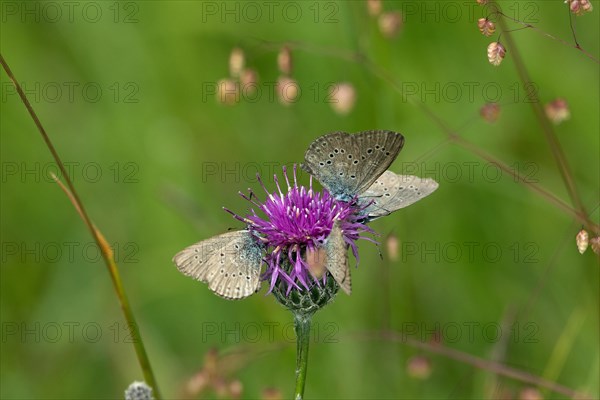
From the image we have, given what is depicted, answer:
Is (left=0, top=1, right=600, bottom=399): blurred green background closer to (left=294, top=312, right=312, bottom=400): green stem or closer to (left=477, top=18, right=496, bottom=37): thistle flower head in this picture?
(left=477, top=18, right=496, bottom=37): thistle flower head

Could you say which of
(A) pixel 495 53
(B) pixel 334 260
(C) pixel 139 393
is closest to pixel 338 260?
Answer: (B) pixel 334 260

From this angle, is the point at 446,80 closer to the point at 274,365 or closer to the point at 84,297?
the point at 274,365

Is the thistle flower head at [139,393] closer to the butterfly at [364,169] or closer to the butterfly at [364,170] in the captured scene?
the butterfly at [364,170]

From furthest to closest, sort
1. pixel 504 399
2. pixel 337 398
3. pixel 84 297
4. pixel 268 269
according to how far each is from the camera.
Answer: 1. pixel 84 297
2. pixel 337 398
3. pixel 504 399
4. pixel 268 269

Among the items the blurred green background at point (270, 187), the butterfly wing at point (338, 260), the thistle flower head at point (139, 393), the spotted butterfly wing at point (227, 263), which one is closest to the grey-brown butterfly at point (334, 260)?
the butterfly wing at point (338, 260)

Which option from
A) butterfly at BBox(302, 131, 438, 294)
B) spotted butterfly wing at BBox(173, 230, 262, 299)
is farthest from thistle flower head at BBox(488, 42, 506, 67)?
spotted butterfly wing at BBox(173, 230, 262, 299)

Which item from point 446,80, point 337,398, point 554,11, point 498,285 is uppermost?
point 554,11

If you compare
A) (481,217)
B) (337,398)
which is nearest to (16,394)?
(337,398)
